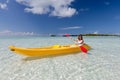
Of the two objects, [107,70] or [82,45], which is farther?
[82,45]

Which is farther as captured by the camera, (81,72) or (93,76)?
(81,72)

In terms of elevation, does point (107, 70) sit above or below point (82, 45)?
below

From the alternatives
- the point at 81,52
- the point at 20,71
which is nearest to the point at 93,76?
the point at 20,71

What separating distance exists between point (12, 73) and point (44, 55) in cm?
326

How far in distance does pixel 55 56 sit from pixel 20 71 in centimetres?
351

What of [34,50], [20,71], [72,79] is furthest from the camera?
[34,50]

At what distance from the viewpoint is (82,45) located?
11.5 m

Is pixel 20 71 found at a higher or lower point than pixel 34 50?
lower

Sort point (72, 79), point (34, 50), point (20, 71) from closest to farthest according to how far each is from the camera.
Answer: point (72, 79)
point (20, 71)
point (34, 50)

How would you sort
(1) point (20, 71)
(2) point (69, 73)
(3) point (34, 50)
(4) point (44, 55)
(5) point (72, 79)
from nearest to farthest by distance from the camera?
(5) point (72, 79)
(2) point (69, 73)
(1) point (20, 71)
(3) point (34, 50)
(4) point (44, 55)

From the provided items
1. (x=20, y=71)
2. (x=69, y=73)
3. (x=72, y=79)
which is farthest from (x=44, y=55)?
(x=72, y=79)

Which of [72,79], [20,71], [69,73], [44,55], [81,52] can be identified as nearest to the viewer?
[72,79]

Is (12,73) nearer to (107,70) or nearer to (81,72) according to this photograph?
(81,72)

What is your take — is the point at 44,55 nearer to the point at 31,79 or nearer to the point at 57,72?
the point at 57,72
